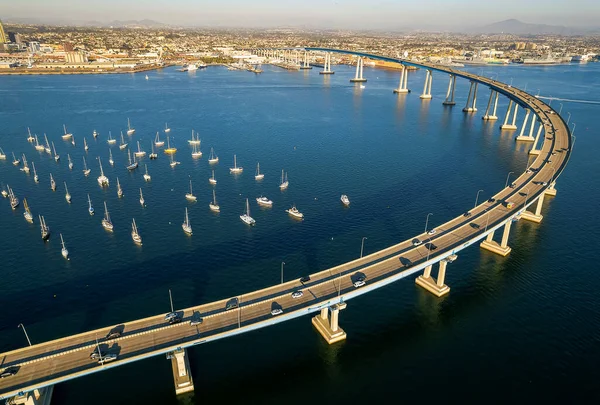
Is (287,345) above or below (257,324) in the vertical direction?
below

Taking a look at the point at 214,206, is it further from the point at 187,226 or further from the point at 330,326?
the point at 330,326

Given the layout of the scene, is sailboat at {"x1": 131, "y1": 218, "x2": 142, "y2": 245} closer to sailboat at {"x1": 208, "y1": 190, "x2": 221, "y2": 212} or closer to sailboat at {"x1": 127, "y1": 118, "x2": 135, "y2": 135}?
sailboat at {"x1": 208, "y1": 190, "x2": 221, "y2": 212}

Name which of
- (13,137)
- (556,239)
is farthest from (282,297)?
(13,137)

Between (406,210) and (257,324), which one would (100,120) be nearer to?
(406,210)

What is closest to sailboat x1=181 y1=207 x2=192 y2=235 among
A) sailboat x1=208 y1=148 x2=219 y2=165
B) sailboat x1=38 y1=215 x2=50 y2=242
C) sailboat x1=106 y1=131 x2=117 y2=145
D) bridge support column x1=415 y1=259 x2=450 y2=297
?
sailboat x1=38 y1=215 x2=50 y2=242

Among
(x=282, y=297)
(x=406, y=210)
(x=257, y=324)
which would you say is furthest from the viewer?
(x=406, y=210)

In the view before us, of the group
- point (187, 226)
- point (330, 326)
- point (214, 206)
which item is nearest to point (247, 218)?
point (214, 206)
